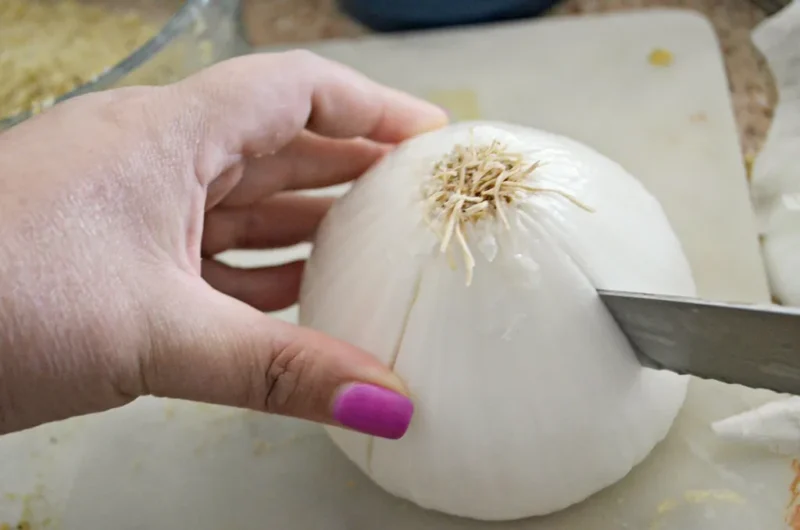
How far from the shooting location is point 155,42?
1.05m

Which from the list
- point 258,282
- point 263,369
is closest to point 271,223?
point 258,282

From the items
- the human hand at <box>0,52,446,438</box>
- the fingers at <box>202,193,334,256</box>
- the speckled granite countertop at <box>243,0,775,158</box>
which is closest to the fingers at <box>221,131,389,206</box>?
the fingers at <box>202,193,334,256</box>

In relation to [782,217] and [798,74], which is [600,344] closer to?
[782,217]

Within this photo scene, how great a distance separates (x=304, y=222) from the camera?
102 centimetres

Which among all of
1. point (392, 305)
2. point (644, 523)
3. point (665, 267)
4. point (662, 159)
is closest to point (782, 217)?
point (662, 159)

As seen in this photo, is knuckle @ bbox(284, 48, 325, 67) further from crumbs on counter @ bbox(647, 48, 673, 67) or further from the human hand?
crumbs on counter @ bbox(647, 48, 673, 67)

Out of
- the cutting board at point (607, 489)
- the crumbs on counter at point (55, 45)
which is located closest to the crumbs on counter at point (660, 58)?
the cutting board at point (607, 489)

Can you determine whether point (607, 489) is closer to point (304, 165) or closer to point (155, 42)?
point (304, 165)

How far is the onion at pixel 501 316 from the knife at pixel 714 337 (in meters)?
0.02

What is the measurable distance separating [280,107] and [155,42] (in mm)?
334

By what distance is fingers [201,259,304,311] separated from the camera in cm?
100

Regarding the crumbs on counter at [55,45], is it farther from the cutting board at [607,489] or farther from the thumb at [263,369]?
the thumb at [263,369]

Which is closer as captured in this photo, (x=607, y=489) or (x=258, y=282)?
(x=607, y=489)

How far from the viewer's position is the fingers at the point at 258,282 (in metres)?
1.00
